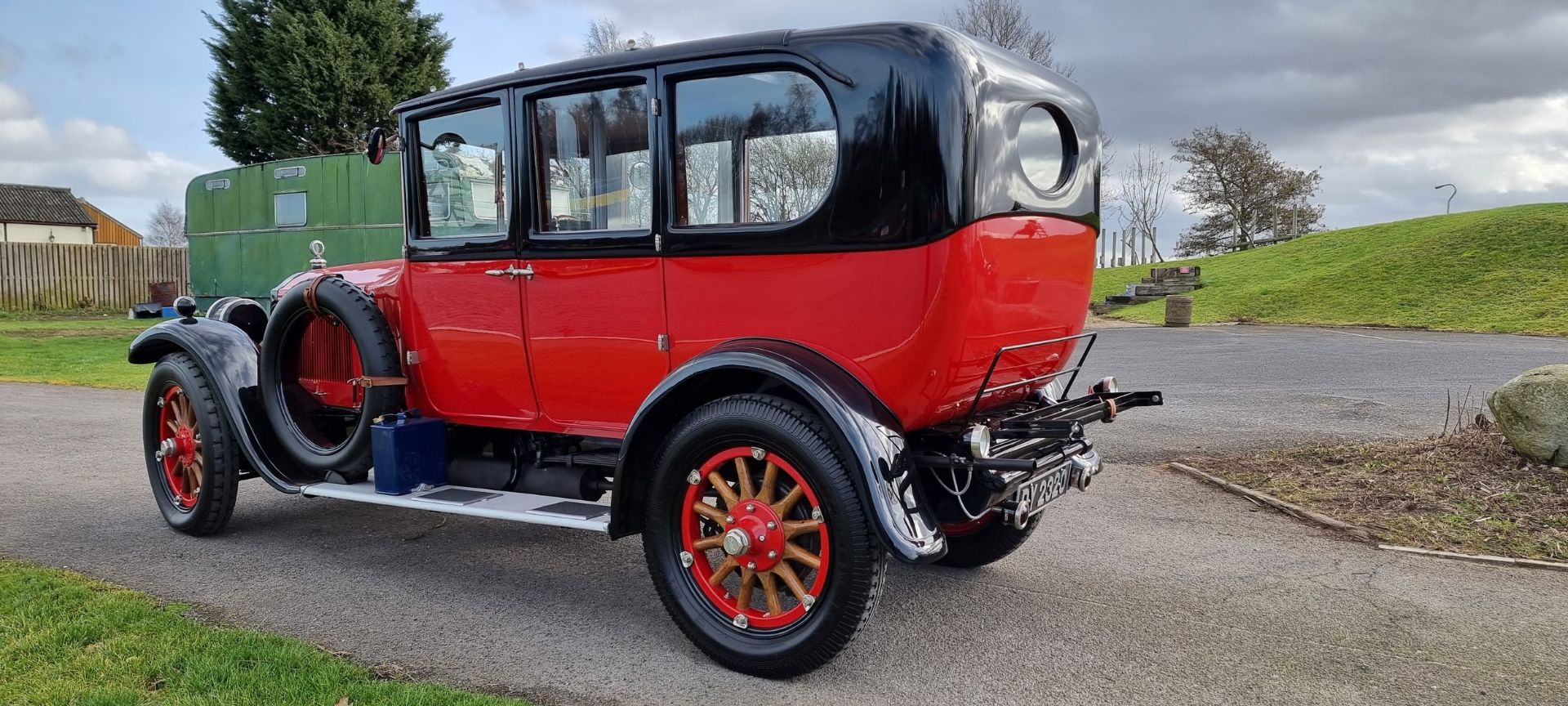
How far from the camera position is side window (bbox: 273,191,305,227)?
17.2 metres

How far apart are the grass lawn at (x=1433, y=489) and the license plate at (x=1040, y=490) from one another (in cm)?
235

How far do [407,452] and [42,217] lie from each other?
63.5 metres

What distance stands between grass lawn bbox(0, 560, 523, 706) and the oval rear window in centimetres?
265

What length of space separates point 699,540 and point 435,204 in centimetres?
213

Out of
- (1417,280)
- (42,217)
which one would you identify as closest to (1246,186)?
(1417,280)

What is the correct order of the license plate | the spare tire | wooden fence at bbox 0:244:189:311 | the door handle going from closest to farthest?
1. the license plate
2. the door handle
3. the spare tire
4. wooden fence at bbox 0:244:189:311

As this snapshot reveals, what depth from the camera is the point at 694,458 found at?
3.48 m

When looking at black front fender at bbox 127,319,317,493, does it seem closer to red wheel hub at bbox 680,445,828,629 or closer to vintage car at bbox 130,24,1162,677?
vintage car at bbox 130,24,1162,677

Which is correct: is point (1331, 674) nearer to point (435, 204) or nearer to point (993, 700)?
point (993, 700)

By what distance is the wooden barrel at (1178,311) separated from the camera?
70.8 ft

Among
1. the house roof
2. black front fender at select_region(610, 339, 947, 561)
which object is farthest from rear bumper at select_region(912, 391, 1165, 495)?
the house roof

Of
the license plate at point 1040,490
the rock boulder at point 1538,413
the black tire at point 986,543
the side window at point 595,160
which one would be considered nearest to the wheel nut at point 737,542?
the license plate at point 1040,490

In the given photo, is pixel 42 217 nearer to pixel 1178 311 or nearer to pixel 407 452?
pixel 1178 311

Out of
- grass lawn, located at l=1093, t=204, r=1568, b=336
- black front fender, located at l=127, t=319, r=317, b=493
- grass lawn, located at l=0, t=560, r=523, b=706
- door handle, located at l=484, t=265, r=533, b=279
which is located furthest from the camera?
grass lawn, located at l=1093, t=204, r=1568, b=336
